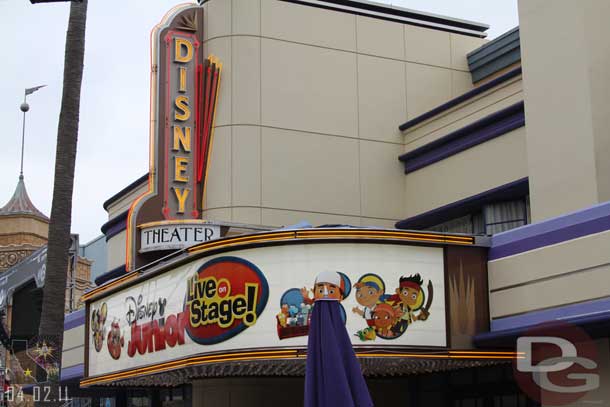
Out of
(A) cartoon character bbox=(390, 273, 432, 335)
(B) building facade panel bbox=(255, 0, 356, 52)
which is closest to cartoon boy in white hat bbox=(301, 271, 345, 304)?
(A) cartoon character bbox=(390, 273, 432, 335)

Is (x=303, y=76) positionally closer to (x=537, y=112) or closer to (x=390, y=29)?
(x=390, y=29)

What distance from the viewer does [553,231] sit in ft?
48.6

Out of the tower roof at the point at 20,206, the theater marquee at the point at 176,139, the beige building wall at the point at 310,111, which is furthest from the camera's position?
the tower roof at the point at 20,206

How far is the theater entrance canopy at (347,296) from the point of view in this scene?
1569cm

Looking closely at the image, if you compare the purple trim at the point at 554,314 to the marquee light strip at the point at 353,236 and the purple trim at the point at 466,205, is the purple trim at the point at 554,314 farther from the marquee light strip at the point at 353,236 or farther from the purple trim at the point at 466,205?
the purple trim at the point at 466,205

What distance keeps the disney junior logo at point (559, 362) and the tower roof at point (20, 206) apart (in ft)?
129

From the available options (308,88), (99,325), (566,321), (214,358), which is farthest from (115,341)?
(566,321)

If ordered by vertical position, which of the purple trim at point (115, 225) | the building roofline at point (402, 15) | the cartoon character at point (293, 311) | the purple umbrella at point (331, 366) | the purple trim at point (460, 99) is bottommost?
the purple umbrella at point (331, 366)

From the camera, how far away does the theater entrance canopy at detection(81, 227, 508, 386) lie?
1569cm

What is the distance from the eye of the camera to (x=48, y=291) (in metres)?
16.2

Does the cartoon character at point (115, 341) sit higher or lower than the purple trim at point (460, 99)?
lower

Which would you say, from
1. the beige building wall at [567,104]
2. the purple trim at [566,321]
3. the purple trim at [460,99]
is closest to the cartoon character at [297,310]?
the purple trim at [566,321]

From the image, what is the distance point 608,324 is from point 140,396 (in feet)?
52.3

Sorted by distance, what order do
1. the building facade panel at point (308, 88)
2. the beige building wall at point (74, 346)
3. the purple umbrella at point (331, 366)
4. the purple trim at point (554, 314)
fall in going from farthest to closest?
the beige building wall at point (74, 346), the building facade panel at point (308, 88), the purple trim at point (554, 314), the purple umbrella at point (331, 366)
